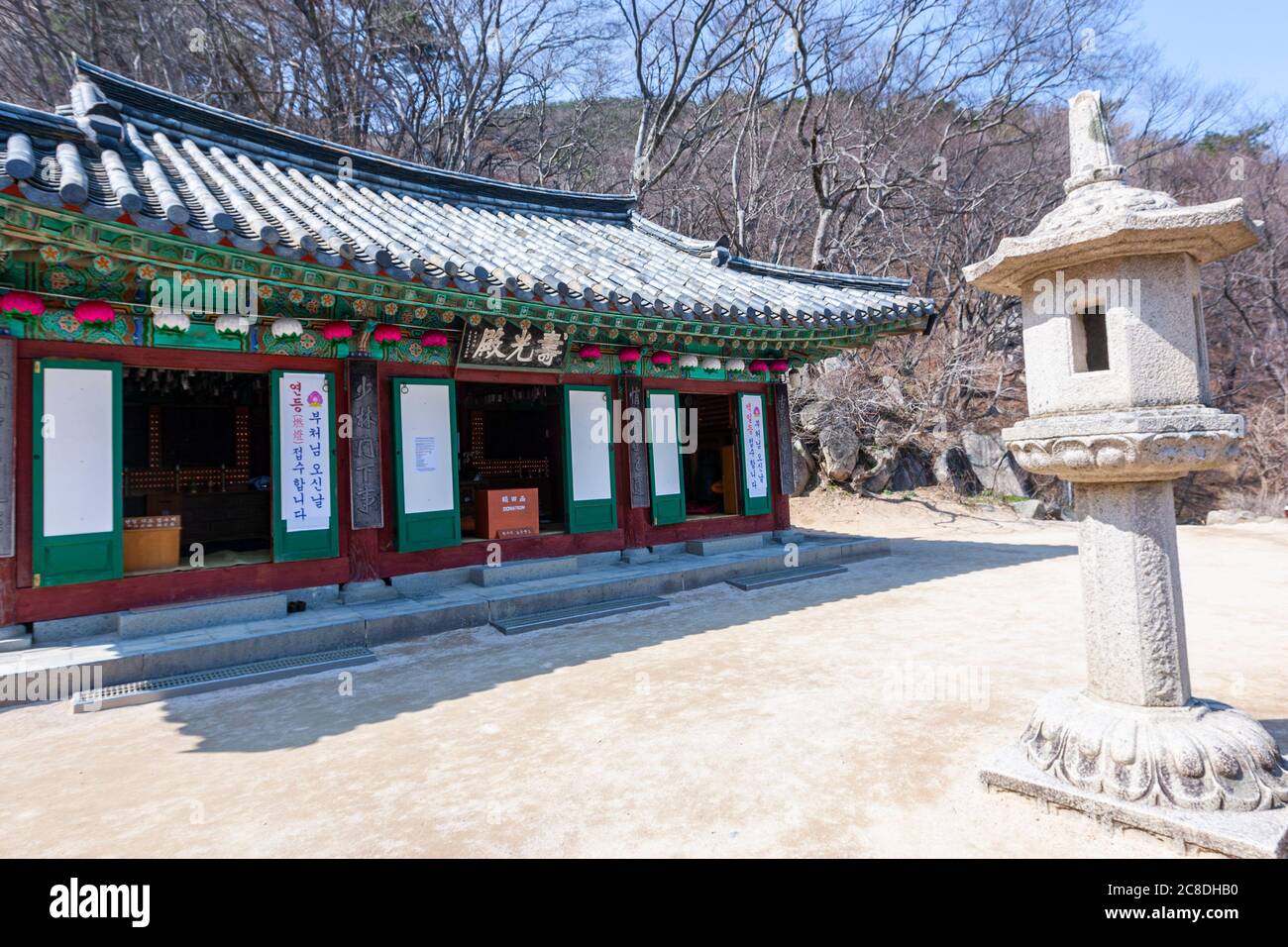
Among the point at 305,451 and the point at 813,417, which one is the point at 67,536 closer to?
the point at 305,451

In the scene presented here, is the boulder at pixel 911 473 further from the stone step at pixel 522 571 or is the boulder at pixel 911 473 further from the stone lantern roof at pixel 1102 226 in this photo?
the stone lantern roof at pixel 1102 226

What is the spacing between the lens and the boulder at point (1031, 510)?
1695 centimetres

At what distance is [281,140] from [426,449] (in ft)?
16.4

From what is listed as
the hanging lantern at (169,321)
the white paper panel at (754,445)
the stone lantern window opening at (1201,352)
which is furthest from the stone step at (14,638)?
the white paper panel at (754,445)

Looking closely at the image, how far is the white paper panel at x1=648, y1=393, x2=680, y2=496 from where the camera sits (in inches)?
400

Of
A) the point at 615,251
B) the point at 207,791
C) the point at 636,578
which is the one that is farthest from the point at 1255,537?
the point at 207,791

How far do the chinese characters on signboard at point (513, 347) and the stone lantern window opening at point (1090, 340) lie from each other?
6.19 m

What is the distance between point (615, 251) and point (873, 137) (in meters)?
15.1

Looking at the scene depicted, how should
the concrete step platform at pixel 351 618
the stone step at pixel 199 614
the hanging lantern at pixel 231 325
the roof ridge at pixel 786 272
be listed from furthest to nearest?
the roof ridge at pixel 786 272 → the hanging lantern at pixel 231 325 → the stone step at pixel 199 614 → the concrete step platform at pixel 351 618

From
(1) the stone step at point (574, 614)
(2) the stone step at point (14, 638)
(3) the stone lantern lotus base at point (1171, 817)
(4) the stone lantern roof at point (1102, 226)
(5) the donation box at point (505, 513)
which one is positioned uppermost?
(4) the stone lantern roof at point (1102, 226)

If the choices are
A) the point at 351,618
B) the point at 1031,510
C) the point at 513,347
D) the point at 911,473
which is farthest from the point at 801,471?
the point at 351,618

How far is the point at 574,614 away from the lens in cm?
764

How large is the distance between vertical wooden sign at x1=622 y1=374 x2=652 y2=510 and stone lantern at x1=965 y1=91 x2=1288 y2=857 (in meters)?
6.67
